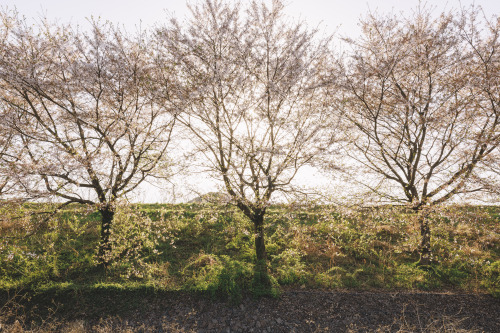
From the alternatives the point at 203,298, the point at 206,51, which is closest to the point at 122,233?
the point at 203,298

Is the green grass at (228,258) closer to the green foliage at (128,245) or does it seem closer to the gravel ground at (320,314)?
the green foliage at (128,245)

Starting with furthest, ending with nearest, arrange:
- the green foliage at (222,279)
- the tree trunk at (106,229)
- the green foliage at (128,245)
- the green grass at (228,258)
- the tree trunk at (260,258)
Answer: the tree trunk at (106,229) → the green foliage at (128,245) → the tree trunk at (260,258) → the green grass at (228,258) → the green foliage at (222,279)

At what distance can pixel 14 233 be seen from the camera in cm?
975

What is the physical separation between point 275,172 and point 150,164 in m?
4.50

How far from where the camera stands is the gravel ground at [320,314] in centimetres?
671

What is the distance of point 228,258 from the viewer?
8422mm

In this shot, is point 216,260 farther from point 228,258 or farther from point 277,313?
point 277,313

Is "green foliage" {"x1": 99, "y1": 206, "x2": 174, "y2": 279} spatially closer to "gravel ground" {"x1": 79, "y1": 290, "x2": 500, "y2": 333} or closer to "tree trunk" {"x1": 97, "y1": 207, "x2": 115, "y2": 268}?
"tree trunk" {"x1": 97, "y1": 207, "x2": 115, "y2": 268}

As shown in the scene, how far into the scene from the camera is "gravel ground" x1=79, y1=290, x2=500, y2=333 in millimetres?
6715

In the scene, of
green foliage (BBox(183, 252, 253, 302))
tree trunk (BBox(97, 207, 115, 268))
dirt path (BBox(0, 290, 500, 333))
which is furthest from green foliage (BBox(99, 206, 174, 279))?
green foliage (BBox(183, 252, 253, 302))

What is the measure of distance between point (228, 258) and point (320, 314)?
322 centimetres

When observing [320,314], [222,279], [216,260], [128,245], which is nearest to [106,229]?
[128,245]

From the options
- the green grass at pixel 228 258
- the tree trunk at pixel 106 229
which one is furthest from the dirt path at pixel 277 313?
the tree trunk at pixel 106 229

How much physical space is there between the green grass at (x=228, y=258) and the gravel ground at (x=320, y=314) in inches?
18.3
